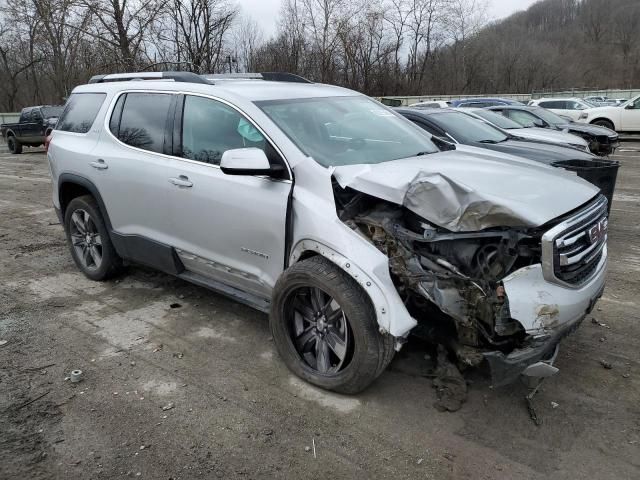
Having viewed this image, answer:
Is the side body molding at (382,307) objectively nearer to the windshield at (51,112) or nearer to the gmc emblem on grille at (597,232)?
the gmc emblem on grille at (597,232)

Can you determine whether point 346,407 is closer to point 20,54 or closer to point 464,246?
point 464,246

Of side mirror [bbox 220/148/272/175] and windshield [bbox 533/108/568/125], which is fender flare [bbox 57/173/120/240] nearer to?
side mirror [bbox 220/148/272/175]

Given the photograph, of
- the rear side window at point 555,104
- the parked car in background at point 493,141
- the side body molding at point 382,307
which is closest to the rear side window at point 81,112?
the side body molding at point 382,307

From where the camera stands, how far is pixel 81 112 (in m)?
5.10

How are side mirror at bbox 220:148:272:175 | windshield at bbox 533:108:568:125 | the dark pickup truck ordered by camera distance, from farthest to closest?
the dark pickup truck, windshield at bbox 533:108:568:125, side mirror at bbox 220:148:272:175

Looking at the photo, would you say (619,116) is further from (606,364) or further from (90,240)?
(90,240)

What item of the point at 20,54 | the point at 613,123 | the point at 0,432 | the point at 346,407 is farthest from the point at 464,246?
the point at 20,54

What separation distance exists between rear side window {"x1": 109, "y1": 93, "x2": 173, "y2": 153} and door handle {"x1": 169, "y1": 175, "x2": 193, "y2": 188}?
13.8 inches

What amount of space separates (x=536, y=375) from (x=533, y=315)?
0.35 meters

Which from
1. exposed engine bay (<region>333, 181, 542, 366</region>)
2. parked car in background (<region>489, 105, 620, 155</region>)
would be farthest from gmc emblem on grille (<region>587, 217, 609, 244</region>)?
parked car in background (<region>489, 105, 620, 155</region>)

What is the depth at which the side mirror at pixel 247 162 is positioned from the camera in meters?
3.26

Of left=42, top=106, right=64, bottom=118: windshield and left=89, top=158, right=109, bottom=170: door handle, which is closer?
left=89, top=158, right=109, bottom=170: door handle

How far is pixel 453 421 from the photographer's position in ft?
9.80

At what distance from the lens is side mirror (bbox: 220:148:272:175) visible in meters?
3.26
